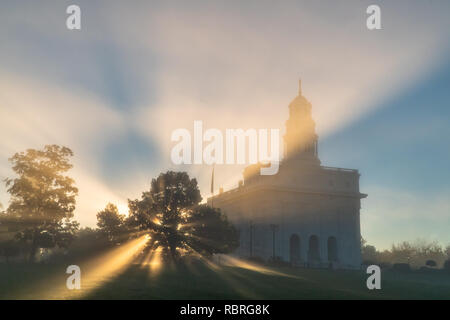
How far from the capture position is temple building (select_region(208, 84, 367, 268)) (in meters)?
77.4

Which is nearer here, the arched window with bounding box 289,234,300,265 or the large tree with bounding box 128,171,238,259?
the large tree with bounding box 128,171,238,259

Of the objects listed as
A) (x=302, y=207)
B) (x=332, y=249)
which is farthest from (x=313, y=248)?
(x=302, y=207)

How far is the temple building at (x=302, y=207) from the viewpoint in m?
77.4

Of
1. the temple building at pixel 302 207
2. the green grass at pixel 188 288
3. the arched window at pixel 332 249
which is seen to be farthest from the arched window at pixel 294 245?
the green grass at pixel 188 288

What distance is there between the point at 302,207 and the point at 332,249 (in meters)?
10.2

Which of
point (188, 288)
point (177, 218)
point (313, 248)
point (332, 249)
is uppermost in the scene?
point (177, 218)

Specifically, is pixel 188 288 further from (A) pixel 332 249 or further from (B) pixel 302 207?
(A) pixel 332 249

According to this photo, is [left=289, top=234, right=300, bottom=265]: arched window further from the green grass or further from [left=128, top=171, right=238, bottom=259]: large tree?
the green grass

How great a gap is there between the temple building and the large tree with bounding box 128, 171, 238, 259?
28530mm

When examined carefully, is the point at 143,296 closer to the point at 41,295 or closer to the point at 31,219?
the point at 41,295

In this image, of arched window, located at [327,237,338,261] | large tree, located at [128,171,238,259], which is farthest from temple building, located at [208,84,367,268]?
large tree, located at [128,171,238,259]

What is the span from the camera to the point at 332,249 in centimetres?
8206

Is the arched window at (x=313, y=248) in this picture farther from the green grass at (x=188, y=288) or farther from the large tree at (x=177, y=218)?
the green grass at (x=188, y=288)

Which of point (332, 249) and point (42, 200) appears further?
point (332, 249)
